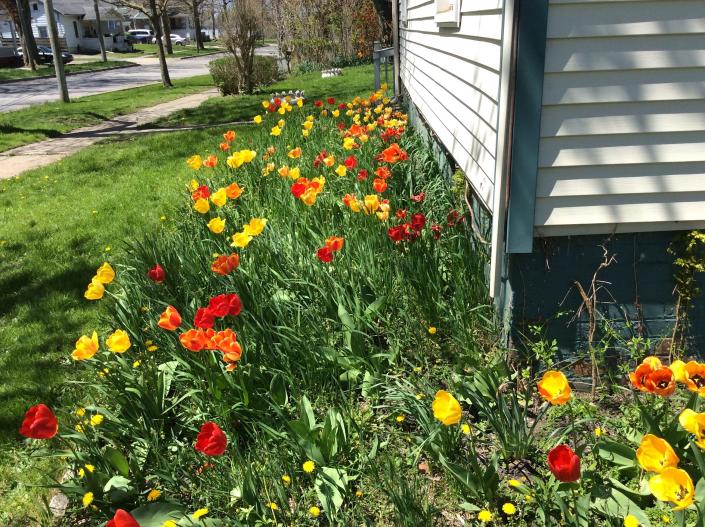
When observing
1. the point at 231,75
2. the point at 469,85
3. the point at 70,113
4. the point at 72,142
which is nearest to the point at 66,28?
the point at 231,75

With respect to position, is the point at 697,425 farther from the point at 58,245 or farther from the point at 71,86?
the point at 71,86

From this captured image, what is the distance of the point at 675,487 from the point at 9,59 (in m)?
41.6

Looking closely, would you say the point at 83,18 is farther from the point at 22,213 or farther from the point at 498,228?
the point at 498,228

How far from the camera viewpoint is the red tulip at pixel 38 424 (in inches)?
76.0

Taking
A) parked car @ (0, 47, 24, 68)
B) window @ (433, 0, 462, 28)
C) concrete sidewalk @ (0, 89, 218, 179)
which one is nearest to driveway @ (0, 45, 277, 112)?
concrete sidewalk @ (0, 89, 218, 179)

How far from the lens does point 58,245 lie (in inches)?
217

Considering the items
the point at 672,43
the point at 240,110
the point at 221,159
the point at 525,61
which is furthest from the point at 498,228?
the point at 240,110

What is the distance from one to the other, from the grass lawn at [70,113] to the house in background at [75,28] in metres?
43.2

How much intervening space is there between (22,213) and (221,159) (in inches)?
86.3

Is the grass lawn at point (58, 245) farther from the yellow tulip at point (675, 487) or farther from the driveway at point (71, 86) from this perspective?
the driveway at point (71, 86)

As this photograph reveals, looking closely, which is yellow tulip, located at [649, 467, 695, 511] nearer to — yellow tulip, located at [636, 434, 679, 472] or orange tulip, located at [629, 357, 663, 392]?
yellow tulip, located at [636, 434, 679, 472]

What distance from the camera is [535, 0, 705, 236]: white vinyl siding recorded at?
2.54 meters

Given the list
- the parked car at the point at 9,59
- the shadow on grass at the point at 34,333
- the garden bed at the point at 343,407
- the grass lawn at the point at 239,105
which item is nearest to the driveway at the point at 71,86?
the grass lawn at the point at 239,105

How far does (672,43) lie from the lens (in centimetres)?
257
